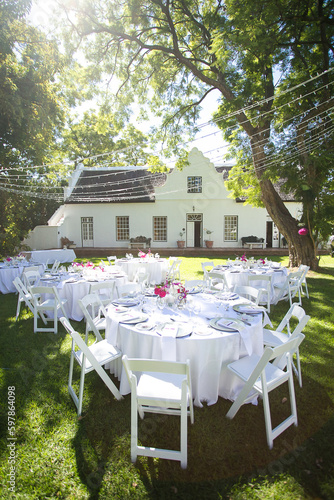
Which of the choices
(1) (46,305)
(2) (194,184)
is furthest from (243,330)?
(2) (194,184)

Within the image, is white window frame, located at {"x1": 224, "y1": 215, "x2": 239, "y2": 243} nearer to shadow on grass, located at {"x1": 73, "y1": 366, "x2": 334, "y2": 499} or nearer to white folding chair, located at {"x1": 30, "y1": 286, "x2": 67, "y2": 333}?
white folding chair, located at {"x1": 30, "y1": 286, "x2": 67, "y2": 333}

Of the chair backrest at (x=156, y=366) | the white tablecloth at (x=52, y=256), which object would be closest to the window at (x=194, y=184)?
the white tablecloth at (x=52, y=256)

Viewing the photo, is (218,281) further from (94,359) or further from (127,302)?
(94,359)

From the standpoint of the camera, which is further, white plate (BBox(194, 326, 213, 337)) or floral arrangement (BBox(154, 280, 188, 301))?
floral arrangement (BBox(154, 280, 188, 301))

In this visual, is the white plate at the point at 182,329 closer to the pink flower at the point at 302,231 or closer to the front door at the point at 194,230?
the pink flower at the point at 302,231

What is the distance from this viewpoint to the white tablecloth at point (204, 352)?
2.94 meters

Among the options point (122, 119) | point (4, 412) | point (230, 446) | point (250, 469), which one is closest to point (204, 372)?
point (230, 446)

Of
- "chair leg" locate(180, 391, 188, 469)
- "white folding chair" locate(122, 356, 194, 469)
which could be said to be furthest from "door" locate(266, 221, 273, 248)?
"chair leg" locate(180, 391, 188, 469)

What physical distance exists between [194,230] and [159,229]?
8.74ft

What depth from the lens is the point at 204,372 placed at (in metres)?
3.02

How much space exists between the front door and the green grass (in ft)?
55.3

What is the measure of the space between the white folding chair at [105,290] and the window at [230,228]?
15246 mm

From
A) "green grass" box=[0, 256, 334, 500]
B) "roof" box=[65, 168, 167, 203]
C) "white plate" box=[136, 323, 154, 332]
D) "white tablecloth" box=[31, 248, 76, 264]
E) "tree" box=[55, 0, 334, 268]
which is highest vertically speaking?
"tree" box=[55, 0, 334, 268]

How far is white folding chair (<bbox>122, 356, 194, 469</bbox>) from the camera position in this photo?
7.14 feet
